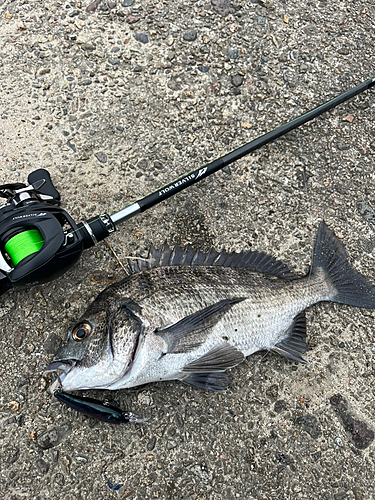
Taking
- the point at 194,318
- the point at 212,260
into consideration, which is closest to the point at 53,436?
the point at 194,318

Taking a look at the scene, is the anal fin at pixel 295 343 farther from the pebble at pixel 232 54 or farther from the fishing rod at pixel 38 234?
the pebble at pixel 232 54

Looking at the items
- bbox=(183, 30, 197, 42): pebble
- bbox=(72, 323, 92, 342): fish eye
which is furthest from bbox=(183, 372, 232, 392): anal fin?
bbox=(183, 30, 197, 42): pebble

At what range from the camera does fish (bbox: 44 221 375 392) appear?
6.88ft

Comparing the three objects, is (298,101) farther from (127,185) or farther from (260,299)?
(260,299)

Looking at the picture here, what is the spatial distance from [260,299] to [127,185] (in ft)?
4.11

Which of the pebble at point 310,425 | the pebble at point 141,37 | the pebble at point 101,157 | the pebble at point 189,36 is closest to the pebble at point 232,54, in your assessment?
the pebble at point 189,36

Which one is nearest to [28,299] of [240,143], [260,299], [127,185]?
[127,185]

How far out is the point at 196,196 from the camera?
292cm

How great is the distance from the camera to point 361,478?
7.97 feet

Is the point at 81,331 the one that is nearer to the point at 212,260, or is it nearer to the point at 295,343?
the point at 212,260

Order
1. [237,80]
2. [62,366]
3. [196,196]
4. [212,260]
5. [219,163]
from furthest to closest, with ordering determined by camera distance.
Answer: [237,80] → [196,196] → [219,163] → [212,260] → [62,366]

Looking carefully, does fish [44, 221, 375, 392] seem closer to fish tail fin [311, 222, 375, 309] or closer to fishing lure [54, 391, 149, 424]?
fish tail fin [311, 222, 375, 309]

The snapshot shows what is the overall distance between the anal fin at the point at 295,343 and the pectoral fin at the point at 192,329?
521 mm

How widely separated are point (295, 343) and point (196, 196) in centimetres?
122
